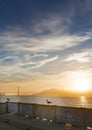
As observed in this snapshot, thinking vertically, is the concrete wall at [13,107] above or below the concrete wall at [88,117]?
above

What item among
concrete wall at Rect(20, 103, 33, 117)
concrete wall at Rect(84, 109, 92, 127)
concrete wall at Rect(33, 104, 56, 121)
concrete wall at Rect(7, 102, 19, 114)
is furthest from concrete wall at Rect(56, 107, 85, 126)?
concrete wall at Rect(7, 102, 19, 114)

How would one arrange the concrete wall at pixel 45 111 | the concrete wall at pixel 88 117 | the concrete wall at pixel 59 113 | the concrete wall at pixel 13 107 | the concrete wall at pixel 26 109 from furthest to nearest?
the concrete wall at pixel 13 107 → the concrete wall at pixel 26 109 → the concrete wall at pixel 45 111 → the concrete wall at pixel 59 113 → the concrete wall at pixel 88 117

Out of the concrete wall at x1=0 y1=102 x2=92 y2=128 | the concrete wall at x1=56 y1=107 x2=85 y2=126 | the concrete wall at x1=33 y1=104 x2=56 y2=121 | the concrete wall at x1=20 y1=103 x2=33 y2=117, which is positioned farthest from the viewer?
the concrete wall at x1=20 y1=103 x2=33 y2=117

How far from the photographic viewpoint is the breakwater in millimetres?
21188

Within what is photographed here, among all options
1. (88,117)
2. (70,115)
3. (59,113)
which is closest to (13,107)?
(59,113)

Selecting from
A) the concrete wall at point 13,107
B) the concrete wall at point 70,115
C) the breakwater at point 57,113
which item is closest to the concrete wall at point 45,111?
the breakwater at point 57,113

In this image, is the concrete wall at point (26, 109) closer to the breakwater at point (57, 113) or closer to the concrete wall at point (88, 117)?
the breakwater at point (57, 113)

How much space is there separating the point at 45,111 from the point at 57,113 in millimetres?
1962

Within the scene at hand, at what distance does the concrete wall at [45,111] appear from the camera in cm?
2423

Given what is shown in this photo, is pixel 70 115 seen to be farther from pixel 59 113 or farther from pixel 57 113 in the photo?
pixel 57 113

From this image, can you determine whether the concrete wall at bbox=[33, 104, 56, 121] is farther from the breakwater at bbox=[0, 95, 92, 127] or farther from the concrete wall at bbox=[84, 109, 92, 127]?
the concrete wall at bbox=[84, 109, 92, 127]

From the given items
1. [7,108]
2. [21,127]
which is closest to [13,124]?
[21,127]

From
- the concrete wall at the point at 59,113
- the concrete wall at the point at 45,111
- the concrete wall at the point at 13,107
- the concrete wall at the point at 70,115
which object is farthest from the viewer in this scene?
the concrete wall at the point at 13,107

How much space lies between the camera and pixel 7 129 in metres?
21.2
